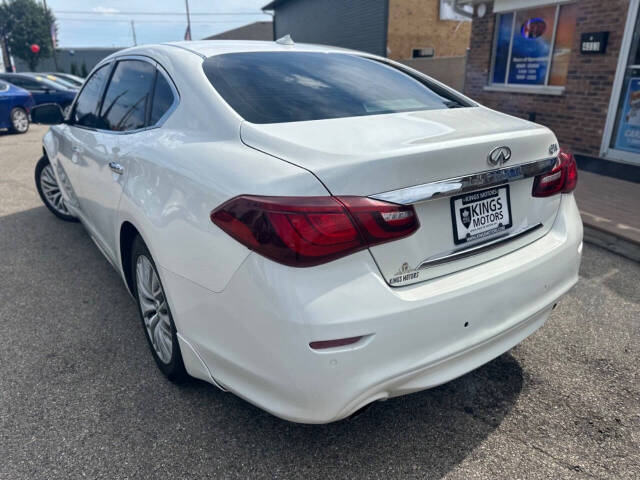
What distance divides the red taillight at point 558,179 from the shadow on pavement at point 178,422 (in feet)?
3.23

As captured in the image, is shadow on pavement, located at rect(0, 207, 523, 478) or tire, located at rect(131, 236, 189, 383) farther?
tire, located at rect(131, 236, 189, 383)

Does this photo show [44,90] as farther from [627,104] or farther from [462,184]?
[462,184]

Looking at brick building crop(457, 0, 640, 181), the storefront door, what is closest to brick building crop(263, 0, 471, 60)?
brick building crop(457, 0, 640, 181)

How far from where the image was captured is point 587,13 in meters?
7.24

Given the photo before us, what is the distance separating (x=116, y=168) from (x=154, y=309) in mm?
811

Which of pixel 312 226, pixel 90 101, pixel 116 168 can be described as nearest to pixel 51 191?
pixel 90 101

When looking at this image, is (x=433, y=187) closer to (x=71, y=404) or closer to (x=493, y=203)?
(x=493, y=203)

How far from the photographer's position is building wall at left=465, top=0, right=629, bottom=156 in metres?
6.93

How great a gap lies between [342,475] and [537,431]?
35.8 inches

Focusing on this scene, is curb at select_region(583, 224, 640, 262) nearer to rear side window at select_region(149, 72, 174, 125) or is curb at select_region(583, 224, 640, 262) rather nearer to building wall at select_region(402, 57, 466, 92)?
rear side window at select_region(149, 72, 174, 125)

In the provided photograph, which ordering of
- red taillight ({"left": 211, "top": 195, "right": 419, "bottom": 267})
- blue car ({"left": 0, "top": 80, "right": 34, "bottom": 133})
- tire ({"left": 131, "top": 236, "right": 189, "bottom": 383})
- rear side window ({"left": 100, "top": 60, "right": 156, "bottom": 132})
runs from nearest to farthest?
red taillight ({"left": 211, "top": 195, "right": 419, "bottom": 267})
tire ({"left": 131, "top": 236, "right": 189, "bottom": 383})
rear side window ({"left": 100, "top": 60, "right": 156, "bottom": 132})
blue car ({"left": 0, "top": 80, "right": 34, "bottom": 133})

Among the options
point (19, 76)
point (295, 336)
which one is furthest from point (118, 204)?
point (19, 76)

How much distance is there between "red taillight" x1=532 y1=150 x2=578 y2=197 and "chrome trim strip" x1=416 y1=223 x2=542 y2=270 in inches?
6.6

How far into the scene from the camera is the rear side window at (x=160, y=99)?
2559 mm
